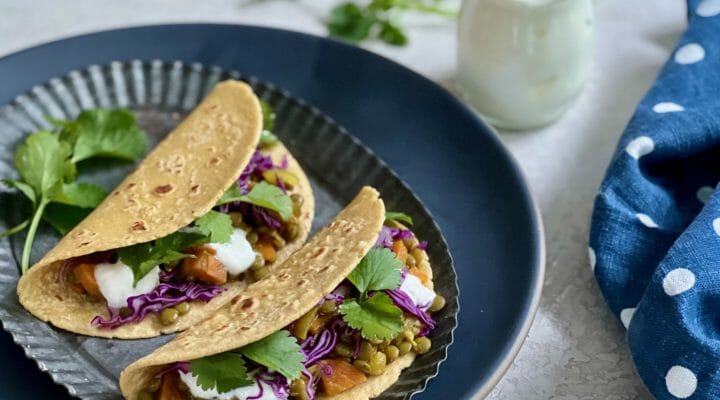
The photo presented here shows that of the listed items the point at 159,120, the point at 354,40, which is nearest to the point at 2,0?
the point at 159,120

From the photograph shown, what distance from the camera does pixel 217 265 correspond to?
3.41 metres

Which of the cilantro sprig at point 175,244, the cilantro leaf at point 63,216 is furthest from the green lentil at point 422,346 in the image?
the cilantro leaf at point 63,216

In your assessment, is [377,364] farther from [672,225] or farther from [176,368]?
[672,225]

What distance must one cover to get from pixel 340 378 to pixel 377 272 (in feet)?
1.19

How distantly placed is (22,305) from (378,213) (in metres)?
1.23

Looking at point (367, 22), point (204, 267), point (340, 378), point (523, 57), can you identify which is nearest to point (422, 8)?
point (367, 22)

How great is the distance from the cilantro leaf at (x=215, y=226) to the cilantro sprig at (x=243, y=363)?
1.73ft

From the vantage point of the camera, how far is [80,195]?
3.63m

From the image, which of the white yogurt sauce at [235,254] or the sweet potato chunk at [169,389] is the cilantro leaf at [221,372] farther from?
the white yogurt sauce at [235,254]

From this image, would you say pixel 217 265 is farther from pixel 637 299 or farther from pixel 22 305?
pixel 637 299

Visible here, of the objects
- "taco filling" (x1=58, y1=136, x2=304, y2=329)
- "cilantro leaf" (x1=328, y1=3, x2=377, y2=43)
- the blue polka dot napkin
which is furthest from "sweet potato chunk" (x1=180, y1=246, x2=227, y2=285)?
"cilantro leaf" (x1=328, y1=3, x2=377, y2=43)

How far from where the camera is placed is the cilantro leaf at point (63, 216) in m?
3.56

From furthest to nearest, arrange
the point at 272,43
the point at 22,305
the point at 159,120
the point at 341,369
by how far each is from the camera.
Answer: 1. the point at 272,43
2. the point at 159,120
3. the point at 22,305
4. the point at 341,369

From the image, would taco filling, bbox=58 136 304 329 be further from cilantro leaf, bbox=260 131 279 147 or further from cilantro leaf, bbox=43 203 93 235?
cilantro leaf, bbox=260 131 279 147
